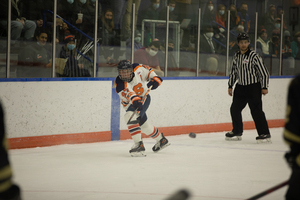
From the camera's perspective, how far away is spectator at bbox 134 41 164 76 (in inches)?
234

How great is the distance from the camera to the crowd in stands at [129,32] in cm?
497

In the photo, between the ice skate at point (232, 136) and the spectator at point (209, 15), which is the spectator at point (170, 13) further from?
the ice skate at point (232, 136)

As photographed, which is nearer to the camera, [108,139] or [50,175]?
[50,175]

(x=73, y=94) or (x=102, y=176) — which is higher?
(x=73, y=94)

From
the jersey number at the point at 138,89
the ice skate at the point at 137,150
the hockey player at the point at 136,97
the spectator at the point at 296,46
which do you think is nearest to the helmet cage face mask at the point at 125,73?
the hockey player at the point at 136,97

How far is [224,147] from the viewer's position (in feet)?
16.8

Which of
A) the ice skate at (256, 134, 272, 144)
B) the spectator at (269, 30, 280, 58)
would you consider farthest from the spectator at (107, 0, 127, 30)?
the spectator at (269, 30, 280, 58)

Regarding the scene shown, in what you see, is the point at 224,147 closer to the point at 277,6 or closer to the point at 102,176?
the point at 102,176

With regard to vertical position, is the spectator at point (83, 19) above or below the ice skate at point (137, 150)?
above

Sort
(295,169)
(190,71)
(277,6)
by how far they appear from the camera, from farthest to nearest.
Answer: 1. (277,6)
2. (190,71)
3. (295,169)

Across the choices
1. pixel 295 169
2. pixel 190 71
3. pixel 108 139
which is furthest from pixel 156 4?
pixel 295 169

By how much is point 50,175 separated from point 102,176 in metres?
0.42

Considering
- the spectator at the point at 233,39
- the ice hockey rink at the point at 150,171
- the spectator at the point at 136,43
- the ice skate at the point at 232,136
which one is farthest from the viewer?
the spectator at the point at 233,39

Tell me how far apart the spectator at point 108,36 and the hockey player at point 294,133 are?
13.5 feet
